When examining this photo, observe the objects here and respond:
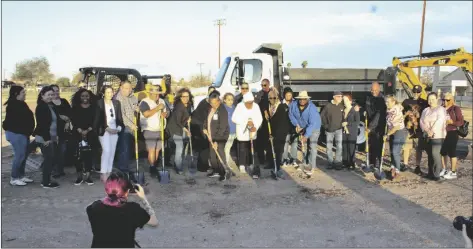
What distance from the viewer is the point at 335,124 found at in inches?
341

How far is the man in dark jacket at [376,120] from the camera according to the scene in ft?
27.6

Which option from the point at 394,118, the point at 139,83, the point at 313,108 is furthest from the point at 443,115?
the point at 139,83

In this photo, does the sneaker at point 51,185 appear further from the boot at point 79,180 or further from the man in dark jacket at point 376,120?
the man in dark jacket at point 376,120

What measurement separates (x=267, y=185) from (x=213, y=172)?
1298 mm

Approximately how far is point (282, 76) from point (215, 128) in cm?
310

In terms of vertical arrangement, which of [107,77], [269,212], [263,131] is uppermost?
[107,77]

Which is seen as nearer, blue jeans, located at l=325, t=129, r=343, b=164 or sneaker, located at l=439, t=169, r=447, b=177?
sneaker, located at l=439, t=169, r=447, b=177

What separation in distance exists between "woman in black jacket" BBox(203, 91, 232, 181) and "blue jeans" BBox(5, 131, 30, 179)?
10.6 feet

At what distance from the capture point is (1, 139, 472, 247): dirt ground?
16.0ft

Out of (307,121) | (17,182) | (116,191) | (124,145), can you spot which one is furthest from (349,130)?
(116,191)

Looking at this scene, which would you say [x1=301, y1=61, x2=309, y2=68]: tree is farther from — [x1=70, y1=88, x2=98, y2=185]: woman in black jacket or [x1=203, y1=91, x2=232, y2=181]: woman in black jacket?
[x1=70, y1=88, x2=98, y2=185]: woman in black jacket

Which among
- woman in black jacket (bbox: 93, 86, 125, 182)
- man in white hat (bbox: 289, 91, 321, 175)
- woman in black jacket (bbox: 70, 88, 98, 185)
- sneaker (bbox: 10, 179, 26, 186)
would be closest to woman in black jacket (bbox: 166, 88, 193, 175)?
woman in black jacket (bbox: 93, 86, 125, 182)

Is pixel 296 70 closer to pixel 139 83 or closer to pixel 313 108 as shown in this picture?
pixel 313 108

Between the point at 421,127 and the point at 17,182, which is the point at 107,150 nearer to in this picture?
the point at 17,182
